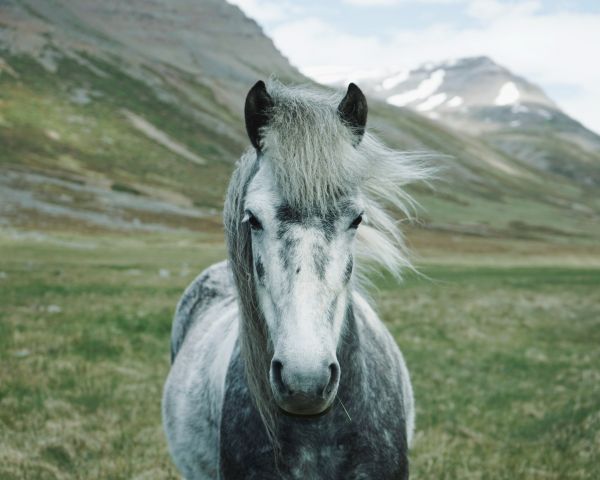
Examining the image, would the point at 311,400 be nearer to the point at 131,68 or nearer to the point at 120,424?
the point at 120,424

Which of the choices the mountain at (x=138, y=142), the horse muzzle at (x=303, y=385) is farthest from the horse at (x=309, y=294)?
the mountain at (x=138, y=142)

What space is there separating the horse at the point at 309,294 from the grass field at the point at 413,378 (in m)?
3.19

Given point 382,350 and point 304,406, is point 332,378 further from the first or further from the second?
point 382,350

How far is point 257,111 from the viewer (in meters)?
3.80

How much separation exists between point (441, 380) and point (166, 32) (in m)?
206

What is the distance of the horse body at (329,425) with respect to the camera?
374 cm

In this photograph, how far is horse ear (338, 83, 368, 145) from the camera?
3.76 m

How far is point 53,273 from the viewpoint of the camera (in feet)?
81.4

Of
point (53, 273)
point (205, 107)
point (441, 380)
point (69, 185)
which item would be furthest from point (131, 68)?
point (441, 380)

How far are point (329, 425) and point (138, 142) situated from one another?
113889mm

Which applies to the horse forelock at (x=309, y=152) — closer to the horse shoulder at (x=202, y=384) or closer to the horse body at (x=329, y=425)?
the horse body at (x=329, y=425)

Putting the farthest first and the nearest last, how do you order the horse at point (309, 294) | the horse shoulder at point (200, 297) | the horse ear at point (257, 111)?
the horse shoulder at point (200, 297) → the horse ear at point (257, 111) → the horse at point (309, 294)

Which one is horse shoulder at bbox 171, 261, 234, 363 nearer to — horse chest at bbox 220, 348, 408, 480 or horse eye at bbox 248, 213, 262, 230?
horse chest at bbox 220, 348, 408, 480

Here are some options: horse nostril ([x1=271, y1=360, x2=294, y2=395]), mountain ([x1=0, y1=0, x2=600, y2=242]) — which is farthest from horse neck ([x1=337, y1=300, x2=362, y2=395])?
mountain ([x1=0, y1=0, x2=600, y2=242])
